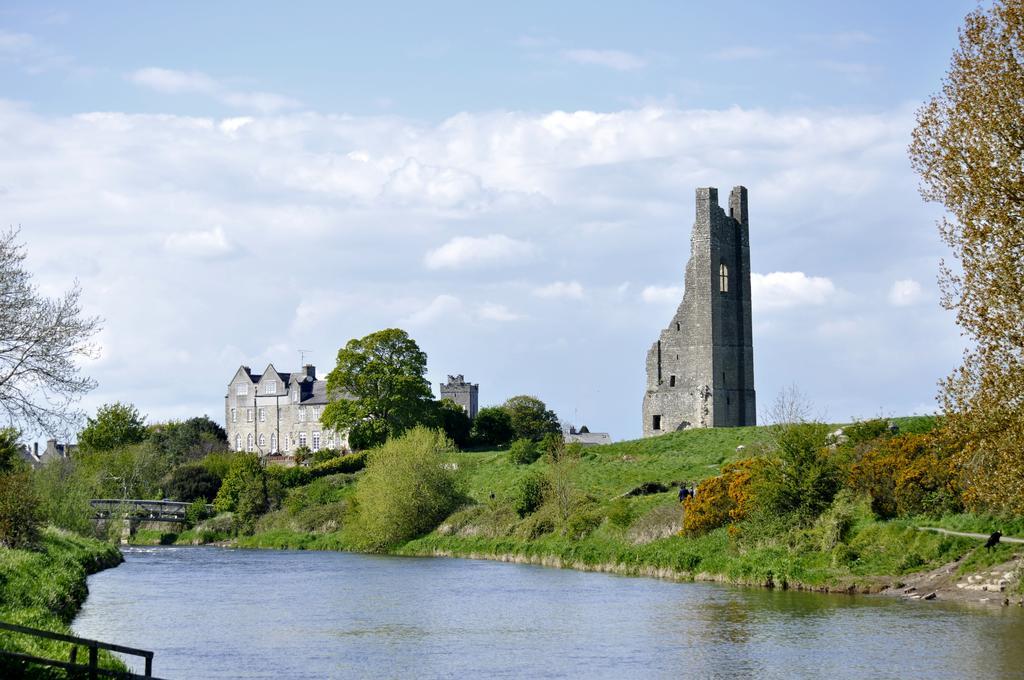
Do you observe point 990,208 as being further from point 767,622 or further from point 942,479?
point 942,479

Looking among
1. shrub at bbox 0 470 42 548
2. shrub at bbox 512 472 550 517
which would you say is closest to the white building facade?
shrub at bbox 512 472 550 517

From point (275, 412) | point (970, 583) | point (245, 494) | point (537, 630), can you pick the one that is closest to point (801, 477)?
point (970, 583)

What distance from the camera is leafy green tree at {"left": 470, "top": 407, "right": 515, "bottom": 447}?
9162cm

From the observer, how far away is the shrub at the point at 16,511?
35.7 metres

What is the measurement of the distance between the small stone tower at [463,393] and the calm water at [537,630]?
307 ft

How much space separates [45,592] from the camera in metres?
28.7

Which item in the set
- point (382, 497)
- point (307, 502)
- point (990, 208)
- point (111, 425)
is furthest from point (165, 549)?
point (990, 208)

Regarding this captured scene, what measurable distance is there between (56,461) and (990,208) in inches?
1759

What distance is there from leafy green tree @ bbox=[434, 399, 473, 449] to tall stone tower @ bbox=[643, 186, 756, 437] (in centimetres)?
1313

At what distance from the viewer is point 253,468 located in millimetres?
73312

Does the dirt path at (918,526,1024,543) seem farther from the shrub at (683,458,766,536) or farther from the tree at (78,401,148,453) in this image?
the tree at (78,401,148,453)

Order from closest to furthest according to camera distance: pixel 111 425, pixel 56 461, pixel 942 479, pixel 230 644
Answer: pixel 230 644 → pixel 942 479 → pixel 56 461 → pixel 111 425

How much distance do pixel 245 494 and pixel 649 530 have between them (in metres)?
33.7

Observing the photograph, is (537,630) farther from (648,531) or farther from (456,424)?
(456,424)
